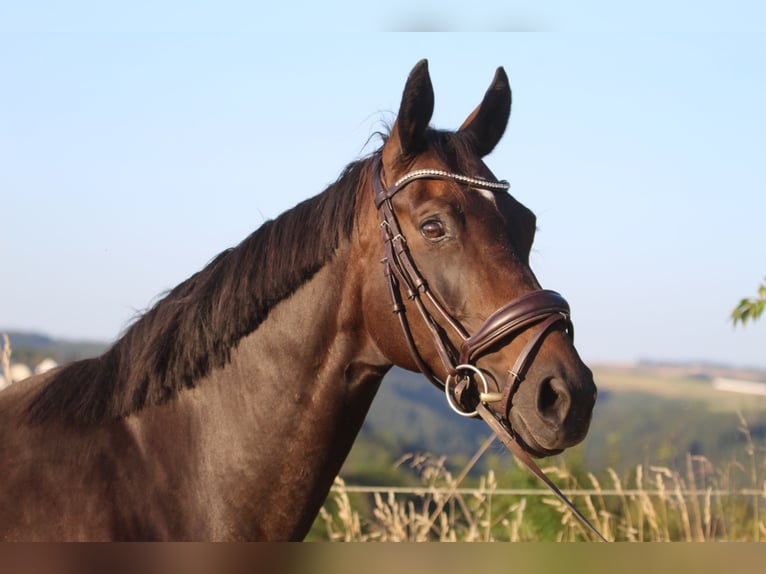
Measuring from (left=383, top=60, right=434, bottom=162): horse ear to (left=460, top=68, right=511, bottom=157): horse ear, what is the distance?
0.38m

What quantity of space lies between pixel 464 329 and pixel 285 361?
79 centimetres

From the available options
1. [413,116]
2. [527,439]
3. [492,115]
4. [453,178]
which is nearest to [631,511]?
[492,115]

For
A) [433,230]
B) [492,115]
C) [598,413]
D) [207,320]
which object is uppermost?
[492,115]

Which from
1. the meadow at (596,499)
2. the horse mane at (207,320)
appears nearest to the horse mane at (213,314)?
the horse mane at (207,320)

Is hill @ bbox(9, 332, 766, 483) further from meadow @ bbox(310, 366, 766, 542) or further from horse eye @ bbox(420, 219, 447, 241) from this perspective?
horse eye @ bbox(420, 219, 447, 241)

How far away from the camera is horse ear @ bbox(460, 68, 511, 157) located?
4.11 m

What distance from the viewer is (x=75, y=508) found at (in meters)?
3.51

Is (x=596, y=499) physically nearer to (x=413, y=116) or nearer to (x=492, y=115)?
(x=492, y=115)

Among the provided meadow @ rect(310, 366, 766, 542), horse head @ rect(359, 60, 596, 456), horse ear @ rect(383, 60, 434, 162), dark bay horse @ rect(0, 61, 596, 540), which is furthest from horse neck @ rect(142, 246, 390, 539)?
meadow @ rect(310, 366, 766, 542)

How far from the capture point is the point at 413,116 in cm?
370

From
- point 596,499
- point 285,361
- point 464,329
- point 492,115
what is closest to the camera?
point 464,329

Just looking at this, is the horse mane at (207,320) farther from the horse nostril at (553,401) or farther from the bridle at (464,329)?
the horse nostril at (553,401)

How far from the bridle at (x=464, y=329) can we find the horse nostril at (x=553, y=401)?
0.35ft

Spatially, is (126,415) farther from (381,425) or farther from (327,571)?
(381,425)
